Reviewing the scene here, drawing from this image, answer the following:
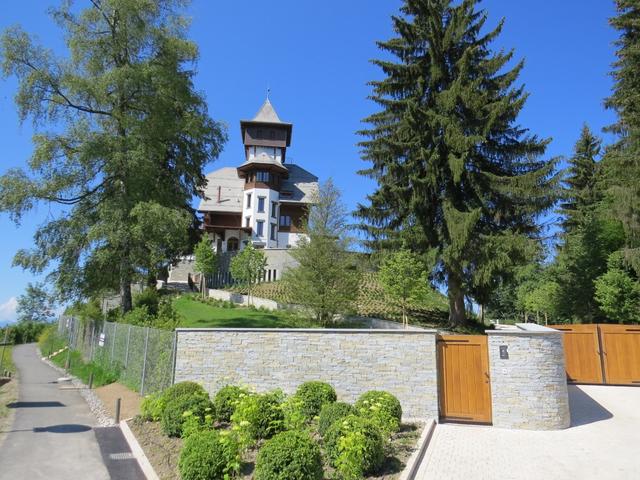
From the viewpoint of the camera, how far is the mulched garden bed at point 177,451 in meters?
6.65

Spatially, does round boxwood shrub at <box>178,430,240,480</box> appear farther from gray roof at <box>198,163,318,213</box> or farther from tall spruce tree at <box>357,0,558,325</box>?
gray roof at <box>198,163,318,213</box>

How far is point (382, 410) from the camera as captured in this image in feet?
Result: 28.1

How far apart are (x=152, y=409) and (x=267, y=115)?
49.7 meters

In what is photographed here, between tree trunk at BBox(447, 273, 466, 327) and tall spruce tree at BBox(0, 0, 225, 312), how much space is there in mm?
12814

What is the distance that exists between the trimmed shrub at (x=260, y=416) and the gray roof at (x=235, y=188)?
4235cm

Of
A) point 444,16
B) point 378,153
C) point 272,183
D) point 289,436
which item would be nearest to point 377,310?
point 378,153

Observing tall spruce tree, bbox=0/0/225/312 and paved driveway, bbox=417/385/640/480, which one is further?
tall spruce tree, bbox=0/0/225/312

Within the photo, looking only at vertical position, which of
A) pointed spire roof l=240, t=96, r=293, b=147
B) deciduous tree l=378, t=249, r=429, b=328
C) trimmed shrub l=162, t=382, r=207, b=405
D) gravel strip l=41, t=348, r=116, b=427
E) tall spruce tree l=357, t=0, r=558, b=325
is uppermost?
pointed spire roof l=240, t=96, r=293, b=147

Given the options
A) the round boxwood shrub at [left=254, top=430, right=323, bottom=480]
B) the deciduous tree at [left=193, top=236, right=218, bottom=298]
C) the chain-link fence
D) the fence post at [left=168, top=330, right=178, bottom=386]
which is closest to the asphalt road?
the chain-link fence

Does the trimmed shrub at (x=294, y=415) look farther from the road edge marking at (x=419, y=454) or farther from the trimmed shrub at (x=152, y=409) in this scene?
the trimmed shrub at (x=152, y=409)

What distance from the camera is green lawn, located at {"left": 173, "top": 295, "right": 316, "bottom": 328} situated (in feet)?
69.7

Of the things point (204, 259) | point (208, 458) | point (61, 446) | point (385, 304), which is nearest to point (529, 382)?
Result: point (208, 458)

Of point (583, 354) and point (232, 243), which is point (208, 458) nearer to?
point (583, 354)

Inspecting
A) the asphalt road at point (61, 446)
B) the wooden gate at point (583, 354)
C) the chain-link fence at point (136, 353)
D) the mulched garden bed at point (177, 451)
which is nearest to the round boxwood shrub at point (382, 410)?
the mulched garden bed at point (177, 451)
